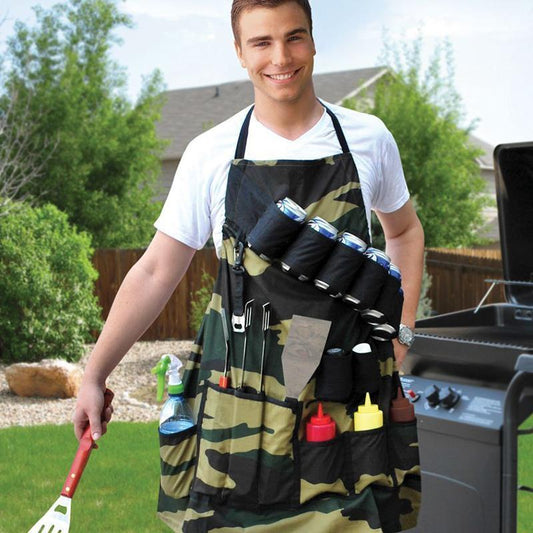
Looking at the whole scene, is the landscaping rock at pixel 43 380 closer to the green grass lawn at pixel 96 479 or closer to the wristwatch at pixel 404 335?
the green grass lawn at pixel 96 479

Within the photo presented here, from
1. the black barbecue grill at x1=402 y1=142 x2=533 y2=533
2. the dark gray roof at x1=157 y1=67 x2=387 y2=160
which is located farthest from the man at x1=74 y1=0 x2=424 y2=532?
the dark gray roof at x1=157 y1=67 x2=387 y2=160

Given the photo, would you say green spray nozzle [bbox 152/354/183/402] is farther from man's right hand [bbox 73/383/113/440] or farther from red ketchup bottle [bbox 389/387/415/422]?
red ketchup bottle [bbox 389/387/415/422]

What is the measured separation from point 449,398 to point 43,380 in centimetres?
640

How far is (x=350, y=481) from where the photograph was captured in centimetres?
190

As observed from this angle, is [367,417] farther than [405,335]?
No

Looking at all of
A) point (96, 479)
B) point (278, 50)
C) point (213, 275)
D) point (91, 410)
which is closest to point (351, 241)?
point (278, 50)

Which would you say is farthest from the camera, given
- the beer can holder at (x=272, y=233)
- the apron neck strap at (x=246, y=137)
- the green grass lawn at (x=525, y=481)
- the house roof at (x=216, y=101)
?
the house roof at (x=216, y=101)

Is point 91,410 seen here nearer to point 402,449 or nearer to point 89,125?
point 402,449

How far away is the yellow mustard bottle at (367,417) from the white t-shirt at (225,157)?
449 mm

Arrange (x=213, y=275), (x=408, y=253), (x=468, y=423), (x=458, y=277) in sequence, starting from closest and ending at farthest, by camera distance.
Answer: (x=408, y=253)
(x=468, y=423)
(x=213, y=275)
(x=458, y=277)

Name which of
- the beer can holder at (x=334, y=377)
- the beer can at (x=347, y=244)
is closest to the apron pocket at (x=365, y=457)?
the beer can holder at (x=334, y=377)

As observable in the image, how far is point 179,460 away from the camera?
1.98 meters

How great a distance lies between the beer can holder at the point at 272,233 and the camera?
183 centimetres

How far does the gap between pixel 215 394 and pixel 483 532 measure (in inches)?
62.5
